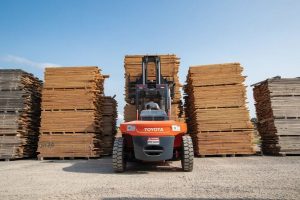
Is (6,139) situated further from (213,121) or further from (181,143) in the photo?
(213,121)

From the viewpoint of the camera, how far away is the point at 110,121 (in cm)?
1353

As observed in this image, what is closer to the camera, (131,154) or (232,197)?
(232,197)

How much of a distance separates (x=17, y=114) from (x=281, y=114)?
454 inches

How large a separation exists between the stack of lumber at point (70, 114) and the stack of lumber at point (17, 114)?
118cm

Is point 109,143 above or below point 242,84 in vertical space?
below

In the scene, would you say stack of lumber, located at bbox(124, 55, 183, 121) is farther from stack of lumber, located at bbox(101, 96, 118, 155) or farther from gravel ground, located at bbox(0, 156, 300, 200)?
gravel ground, located at bbox(0, 156, 300, 200)

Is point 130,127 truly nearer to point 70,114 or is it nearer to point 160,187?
point 160,187

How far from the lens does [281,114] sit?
1170 centimetres

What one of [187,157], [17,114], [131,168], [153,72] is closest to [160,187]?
[187,157]

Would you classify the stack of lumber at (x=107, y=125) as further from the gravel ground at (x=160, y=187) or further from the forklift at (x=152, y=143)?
the gravel ground at (x=160, y=187)

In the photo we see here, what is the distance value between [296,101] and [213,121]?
12.5 feet

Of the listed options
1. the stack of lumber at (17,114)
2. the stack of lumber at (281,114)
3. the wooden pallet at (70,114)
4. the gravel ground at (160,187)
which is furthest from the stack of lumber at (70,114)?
the stack of lumber at (281,114)

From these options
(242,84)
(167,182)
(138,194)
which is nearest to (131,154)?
(167,182)

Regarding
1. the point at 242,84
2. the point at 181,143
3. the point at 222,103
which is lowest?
the point at 181,143
